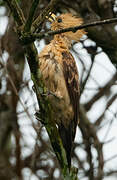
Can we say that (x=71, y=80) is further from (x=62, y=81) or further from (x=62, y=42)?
(x=62, y=42)

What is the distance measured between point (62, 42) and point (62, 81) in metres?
0.53

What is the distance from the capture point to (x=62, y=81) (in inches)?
155

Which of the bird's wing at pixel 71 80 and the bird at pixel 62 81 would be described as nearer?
the bird at pixel 62 81

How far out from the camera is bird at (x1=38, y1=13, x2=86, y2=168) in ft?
12.8

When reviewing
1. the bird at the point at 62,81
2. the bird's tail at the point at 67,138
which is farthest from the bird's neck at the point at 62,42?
the bird's tail at the point at 67,138

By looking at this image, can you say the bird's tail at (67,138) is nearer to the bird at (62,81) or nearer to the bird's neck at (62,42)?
the bird at (62,81)

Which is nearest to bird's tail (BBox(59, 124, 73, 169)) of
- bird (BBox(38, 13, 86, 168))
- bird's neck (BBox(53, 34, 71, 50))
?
bird (BBox(38, 13, 86, 168))

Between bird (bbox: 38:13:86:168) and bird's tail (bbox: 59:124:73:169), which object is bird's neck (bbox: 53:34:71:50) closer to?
bird (bbox: 38:13:86:168)

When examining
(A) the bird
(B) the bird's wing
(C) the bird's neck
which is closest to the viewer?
(A) the bird

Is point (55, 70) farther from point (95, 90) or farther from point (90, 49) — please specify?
point (95, 90)

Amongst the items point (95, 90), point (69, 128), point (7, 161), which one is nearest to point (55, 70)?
point (69, 128)

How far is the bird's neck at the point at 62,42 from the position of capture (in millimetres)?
4152

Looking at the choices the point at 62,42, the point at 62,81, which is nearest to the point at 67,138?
the point at 62,81

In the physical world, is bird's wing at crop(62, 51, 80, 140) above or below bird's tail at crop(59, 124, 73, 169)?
above
